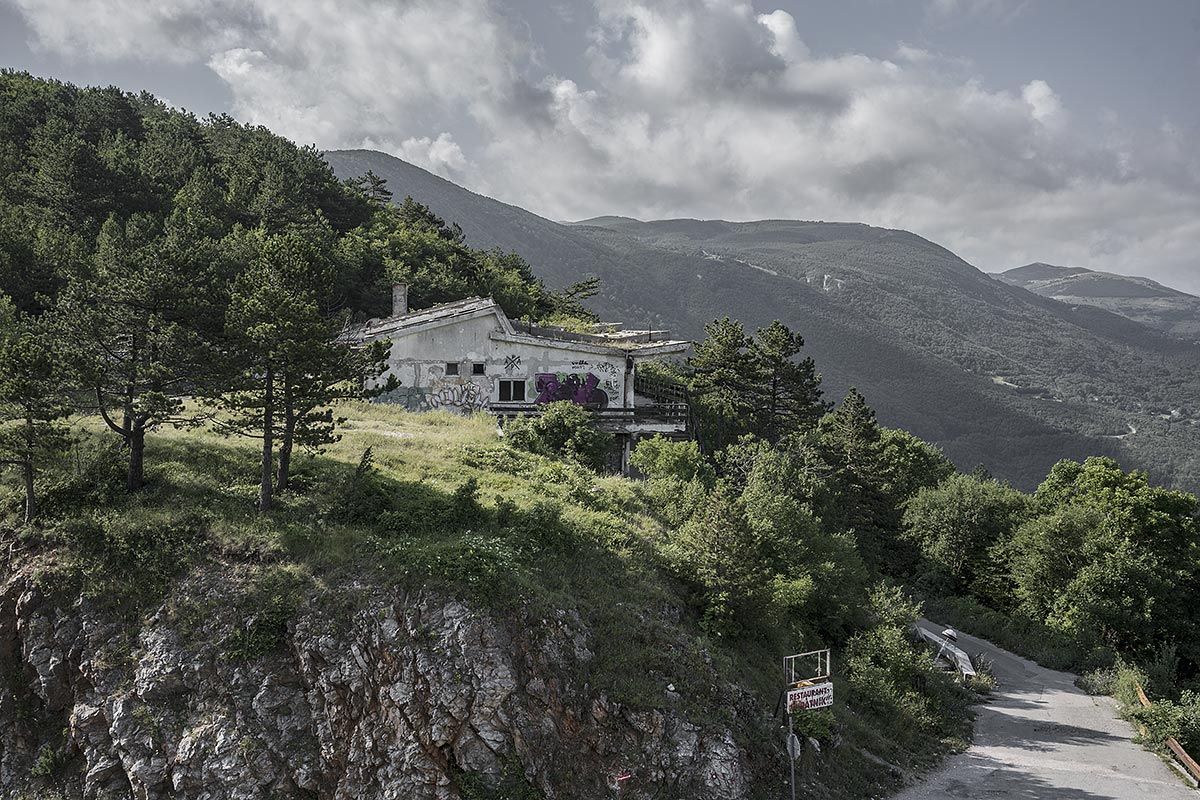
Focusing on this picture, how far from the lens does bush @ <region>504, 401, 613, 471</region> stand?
30031 mm

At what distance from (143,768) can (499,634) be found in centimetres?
800

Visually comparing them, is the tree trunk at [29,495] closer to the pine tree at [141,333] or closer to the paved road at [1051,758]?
the pine tree at [141,333]

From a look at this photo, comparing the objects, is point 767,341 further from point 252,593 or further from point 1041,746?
point 252,593

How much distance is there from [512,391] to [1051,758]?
82.3 ft

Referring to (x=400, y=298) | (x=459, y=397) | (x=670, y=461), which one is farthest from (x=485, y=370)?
(x=670, y=461)

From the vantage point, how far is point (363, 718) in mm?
15352

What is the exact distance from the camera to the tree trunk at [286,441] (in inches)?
767

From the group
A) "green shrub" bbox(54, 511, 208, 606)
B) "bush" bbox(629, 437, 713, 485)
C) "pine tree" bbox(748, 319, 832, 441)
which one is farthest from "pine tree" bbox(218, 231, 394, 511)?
"pine tree" bbox(748, 319, 832, 441)

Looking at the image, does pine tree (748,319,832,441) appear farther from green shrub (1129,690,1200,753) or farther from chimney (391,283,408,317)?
green shrub (1129,690,1200,753)

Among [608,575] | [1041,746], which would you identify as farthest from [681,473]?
[1041,746]

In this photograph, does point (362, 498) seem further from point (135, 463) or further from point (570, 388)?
point (570, 388)

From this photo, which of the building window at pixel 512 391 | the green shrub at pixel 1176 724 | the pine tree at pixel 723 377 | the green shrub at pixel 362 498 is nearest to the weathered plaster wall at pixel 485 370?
the building window at pixel 512 391

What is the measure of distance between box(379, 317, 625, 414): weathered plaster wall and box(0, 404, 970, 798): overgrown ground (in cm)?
1170

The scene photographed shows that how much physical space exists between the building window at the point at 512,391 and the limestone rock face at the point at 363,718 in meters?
20.1
